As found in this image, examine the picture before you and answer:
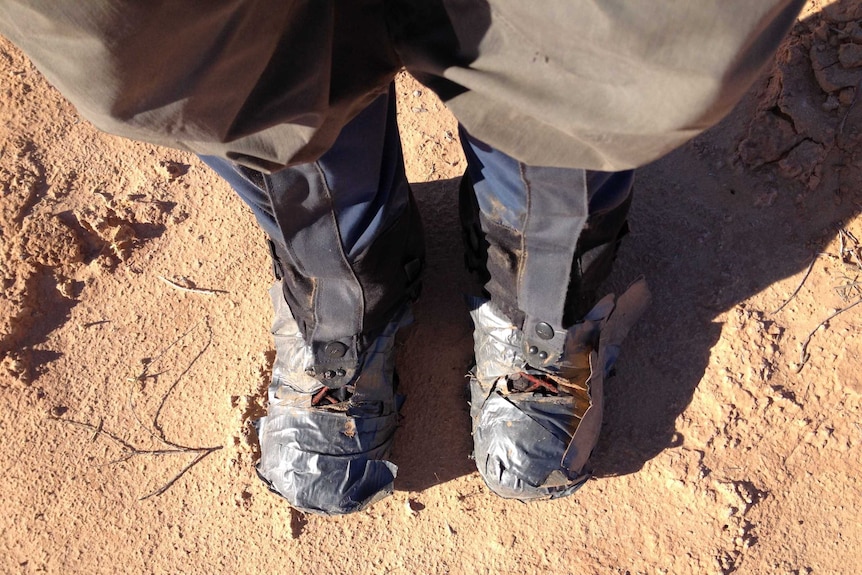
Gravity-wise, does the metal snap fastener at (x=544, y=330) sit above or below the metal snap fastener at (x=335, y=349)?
above

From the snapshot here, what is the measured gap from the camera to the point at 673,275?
5.59 ft

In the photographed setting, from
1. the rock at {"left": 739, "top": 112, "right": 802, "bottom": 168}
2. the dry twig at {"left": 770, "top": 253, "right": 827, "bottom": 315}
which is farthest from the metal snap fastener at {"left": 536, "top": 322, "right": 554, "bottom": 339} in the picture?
the rock at {"left": 739, "top": 112, "right": 802, "bottom": 168}

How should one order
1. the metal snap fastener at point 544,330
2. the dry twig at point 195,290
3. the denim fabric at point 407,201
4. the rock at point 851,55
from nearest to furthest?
1. the denim fabric at point 407,201
2. the metal snap fastener at point 544,330
3. the rock at point 851,55
4. the dry twig at point 195,290

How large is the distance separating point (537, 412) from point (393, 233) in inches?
19.7

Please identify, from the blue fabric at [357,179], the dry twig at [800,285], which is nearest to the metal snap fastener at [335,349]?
the blue fabric at [357,179]

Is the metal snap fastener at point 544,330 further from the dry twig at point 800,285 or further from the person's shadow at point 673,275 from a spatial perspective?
the dry twig at point 800,285

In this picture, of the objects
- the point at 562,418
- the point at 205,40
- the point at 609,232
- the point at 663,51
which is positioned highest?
the point at 663,51

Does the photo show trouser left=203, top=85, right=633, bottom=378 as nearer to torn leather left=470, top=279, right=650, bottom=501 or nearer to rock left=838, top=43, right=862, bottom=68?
torn leather left=470, top=279, right=650, bottom=501

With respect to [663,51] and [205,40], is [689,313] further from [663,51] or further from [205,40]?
[205,40]

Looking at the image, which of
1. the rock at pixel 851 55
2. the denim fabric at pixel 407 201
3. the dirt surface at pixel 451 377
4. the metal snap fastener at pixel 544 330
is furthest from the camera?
the rock at pixel 851 55

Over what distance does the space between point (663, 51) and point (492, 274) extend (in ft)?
2.65

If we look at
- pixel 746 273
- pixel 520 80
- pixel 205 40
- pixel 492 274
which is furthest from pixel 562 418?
pixel 205 40

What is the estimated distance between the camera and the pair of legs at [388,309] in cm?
119

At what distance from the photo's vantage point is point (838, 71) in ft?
5.49
